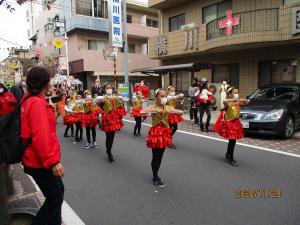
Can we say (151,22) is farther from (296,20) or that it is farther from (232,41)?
(296,20)

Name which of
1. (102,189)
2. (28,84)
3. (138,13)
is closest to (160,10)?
(138,13)

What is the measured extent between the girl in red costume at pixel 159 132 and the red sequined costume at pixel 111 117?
68.5 inches

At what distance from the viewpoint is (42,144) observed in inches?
105

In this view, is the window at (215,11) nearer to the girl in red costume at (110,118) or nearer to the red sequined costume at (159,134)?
the girl in red costume at (110,118)

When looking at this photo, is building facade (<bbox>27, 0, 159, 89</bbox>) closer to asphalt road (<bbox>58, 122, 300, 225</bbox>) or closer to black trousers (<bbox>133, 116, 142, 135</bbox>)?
black trousers (<bbox>133, 116, 142, 135</bbox>)

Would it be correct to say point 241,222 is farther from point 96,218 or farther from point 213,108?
point 213,108

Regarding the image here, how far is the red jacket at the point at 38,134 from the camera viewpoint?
268 cm

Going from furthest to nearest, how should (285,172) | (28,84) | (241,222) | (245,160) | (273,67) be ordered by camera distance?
(273,67), (245,160), (285,172), (241,222), (28,84)

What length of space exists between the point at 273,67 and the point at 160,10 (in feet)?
33.4

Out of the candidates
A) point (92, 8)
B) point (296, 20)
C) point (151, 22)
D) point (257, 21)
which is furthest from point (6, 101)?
point (151, 22)

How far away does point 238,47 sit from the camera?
15.7 m

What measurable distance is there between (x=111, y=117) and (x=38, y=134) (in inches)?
165

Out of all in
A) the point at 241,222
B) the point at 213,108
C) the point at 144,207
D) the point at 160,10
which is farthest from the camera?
the point at 160,10

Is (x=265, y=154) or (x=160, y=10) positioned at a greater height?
(x=160, y=10)
